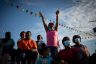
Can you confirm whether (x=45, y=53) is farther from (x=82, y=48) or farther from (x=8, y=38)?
(x=8, y=38)

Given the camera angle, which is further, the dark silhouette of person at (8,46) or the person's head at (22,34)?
the person's head at (22,34)

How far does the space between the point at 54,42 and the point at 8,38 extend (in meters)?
1.84

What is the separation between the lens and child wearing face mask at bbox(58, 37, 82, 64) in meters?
6.68

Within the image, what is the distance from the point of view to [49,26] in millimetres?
8812

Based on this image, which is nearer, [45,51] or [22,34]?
[45,51]

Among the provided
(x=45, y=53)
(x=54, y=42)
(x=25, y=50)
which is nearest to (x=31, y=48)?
(x=25, y=50)

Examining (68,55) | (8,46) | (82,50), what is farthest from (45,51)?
(8,46)

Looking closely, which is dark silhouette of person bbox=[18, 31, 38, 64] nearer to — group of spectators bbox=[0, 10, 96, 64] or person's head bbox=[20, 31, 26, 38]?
group of spectators bbox=[0, 10, 96, 64]

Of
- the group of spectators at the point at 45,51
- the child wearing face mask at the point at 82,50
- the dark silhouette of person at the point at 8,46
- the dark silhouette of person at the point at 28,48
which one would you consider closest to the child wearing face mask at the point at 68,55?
the group of spectators at the point at 45,51

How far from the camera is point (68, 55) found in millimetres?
6855

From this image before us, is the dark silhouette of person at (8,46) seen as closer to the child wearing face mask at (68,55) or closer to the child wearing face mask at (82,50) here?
the child wearing face mask at (68,55)

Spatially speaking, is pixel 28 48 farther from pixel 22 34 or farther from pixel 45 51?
pixel 45 51

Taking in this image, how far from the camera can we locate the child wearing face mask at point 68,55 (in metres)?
6.68

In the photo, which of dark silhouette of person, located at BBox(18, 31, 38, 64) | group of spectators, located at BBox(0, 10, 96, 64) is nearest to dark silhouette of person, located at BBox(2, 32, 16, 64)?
group of spectators, located at BBox(0, 10, 96, 64)
